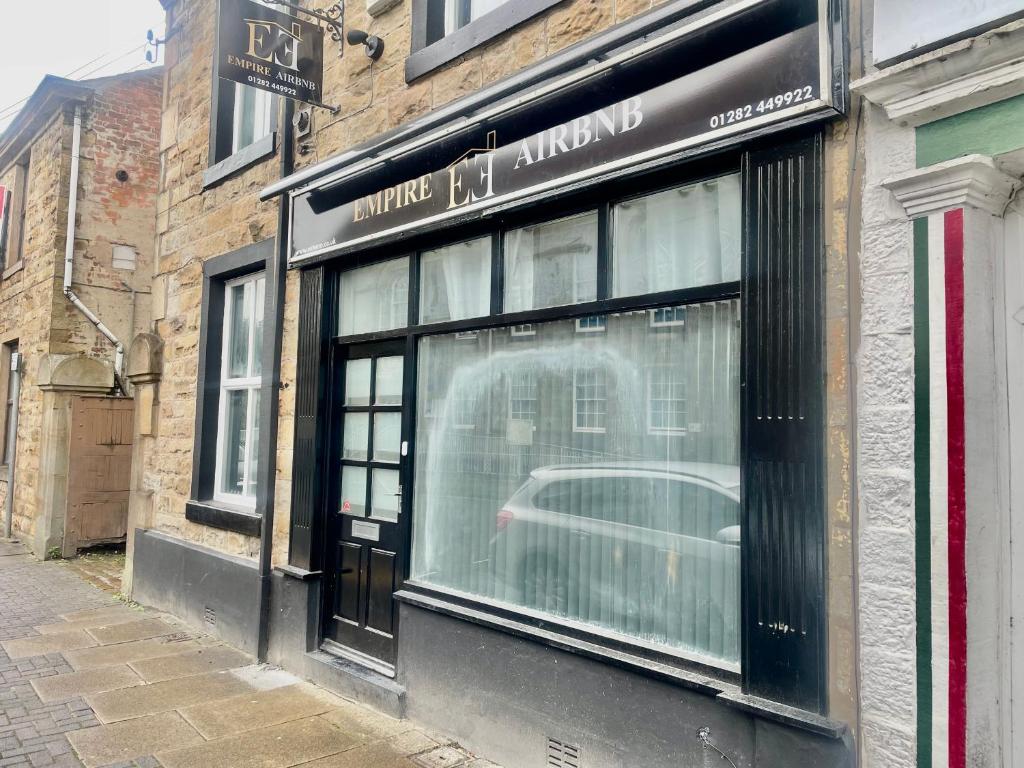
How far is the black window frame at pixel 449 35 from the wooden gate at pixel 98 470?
8.30 meters

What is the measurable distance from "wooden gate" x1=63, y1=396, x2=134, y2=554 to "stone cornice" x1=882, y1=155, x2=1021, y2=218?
11.2 meters

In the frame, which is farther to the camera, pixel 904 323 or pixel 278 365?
pixel 278 365

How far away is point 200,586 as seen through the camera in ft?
22.7

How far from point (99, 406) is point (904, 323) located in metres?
11.2

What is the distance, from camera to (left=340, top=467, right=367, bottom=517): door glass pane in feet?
18.4

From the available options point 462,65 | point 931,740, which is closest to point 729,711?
point 931,740

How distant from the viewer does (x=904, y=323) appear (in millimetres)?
2850

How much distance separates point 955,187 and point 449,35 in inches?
134

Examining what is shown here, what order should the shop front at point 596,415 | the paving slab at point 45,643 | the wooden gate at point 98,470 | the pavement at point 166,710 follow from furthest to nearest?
1. the wooden gate at point 98,470
2. the paving slab at point 45,643
3. the pavement at point 166,710
4. the shop front at point 596,415

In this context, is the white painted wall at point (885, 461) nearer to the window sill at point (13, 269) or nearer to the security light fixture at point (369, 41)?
the security light fixture at point (369, 41)

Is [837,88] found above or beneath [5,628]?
above

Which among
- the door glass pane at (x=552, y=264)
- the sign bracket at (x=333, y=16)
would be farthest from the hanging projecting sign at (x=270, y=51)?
the door glass pane at (x=552, y=264)

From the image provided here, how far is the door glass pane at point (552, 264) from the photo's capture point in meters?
4.18

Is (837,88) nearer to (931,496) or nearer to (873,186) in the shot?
(873,186)
